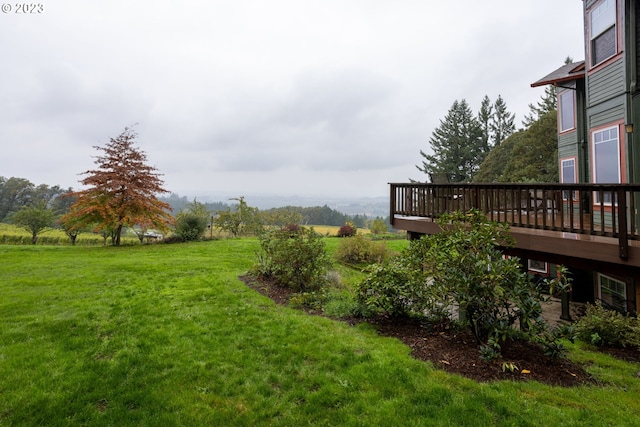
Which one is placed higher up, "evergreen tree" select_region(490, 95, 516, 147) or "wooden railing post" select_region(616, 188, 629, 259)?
"evergreen tree" select_region(490, 95, 516, 147)

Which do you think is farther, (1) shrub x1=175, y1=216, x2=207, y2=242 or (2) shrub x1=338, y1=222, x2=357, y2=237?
(2) shrub x1=338, y1=222, x2=357, y2=237

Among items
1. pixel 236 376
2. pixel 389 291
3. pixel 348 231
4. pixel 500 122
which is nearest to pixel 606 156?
pixel 389 291

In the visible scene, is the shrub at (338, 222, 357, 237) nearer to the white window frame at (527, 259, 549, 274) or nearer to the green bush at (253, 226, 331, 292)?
the white window frame at (527, 259, 549, 274)

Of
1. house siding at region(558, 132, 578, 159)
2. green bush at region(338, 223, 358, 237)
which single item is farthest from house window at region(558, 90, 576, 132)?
green bush at region(338, 223, 358, 237)

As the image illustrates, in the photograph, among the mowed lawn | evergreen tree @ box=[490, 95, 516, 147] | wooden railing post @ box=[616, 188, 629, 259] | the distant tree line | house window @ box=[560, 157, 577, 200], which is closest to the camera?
the mowed lawn

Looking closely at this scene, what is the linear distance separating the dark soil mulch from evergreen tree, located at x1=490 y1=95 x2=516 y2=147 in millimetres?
41341

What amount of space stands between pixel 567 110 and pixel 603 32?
3139mm

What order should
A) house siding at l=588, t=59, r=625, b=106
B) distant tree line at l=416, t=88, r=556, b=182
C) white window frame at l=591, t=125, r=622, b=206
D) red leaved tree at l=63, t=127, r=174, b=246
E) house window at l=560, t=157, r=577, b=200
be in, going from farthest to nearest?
distant tree line at l=416, t=88, r=556, b=182
red leaved tree at l=63, t=127, r=174, b=246
house window at l=560, t=157, r=577, b=200
white window frame at l=591, t=125, r=622, b=206
house siding at l=588, t=59, r=625, b=106

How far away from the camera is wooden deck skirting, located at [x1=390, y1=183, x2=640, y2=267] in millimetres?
3572

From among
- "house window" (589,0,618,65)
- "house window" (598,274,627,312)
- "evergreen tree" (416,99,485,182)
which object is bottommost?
"house window" (598,274,627,312)

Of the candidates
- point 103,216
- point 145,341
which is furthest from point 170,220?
point 145,341

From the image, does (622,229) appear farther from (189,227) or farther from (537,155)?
(537,155)

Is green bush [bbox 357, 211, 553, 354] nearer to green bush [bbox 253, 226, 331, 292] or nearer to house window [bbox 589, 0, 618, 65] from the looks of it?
green bush [bbox 253, 226, 331, 292]

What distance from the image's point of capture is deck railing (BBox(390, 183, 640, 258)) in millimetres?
3645
